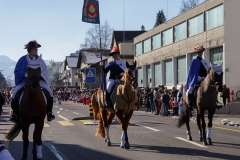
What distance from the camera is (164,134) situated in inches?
579

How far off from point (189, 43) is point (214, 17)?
6134mm

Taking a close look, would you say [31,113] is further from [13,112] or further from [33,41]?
[33,41]

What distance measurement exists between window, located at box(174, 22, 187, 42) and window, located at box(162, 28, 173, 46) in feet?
4.22

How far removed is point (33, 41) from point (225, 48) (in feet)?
88.7

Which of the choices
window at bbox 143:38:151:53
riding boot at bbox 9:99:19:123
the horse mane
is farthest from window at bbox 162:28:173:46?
riding boot at bbox 9:99:19:123

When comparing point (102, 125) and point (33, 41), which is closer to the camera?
point (33, 41)

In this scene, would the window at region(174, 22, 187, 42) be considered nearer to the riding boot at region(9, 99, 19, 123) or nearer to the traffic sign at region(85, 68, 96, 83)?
the traffic sign at region(85, 68, 96, 83)

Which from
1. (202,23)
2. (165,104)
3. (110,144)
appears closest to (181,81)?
(202,23)

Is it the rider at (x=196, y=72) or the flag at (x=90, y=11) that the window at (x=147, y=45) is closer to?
the flag at (x=90, y=11)

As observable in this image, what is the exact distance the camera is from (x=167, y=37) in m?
49.7

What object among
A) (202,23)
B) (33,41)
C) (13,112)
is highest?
(202,23)

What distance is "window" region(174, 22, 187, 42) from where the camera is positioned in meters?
44.3

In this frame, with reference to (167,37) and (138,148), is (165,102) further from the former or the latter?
(167,37)

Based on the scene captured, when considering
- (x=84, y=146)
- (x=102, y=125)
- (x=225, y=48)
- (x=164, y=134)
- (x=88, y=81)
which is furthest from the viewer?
(x=225, y=48)
